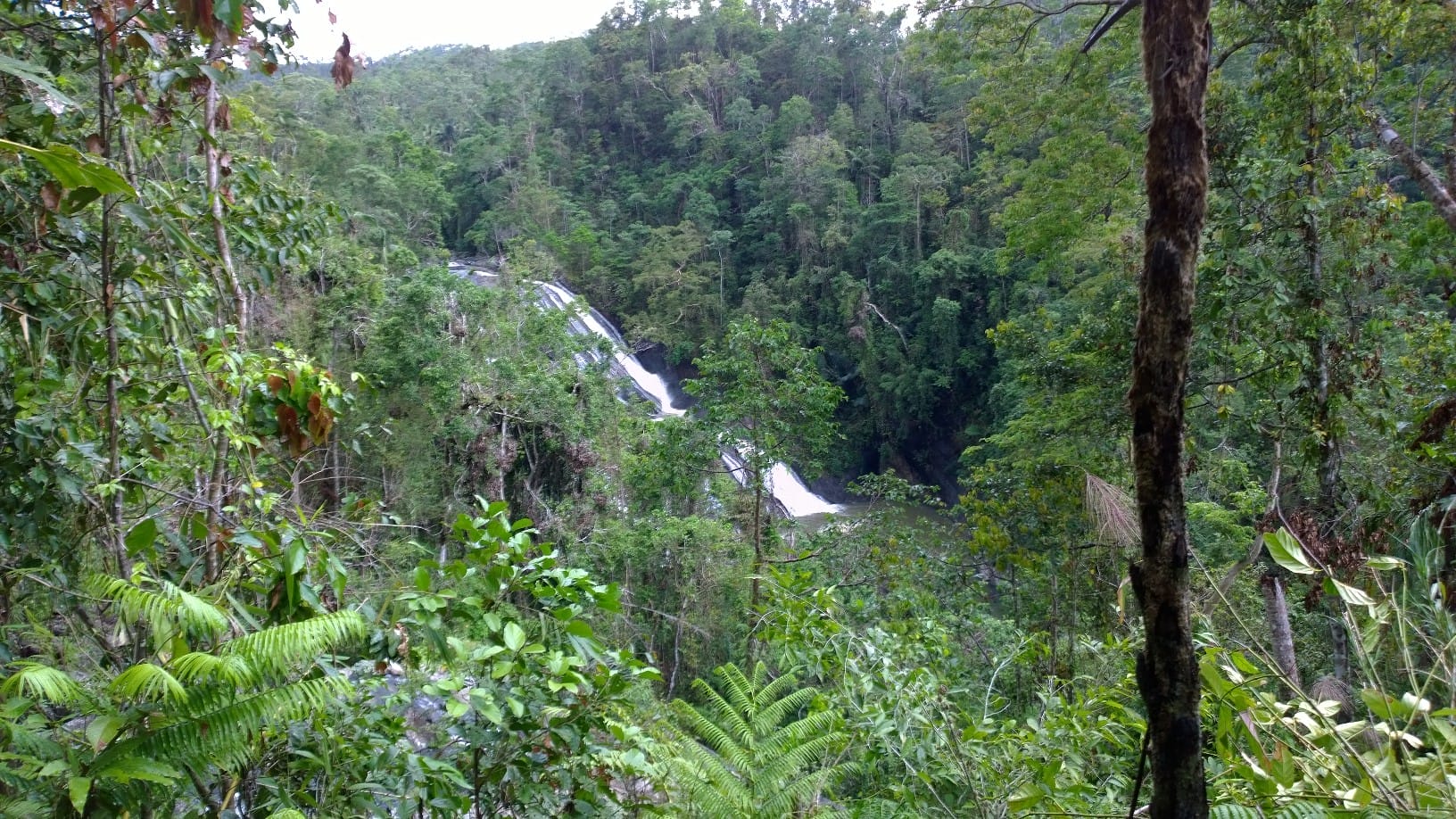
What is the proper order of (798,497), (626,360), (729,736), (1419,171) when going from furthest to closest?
(626,360) < (798,497) < (1419,171) < (729,736)

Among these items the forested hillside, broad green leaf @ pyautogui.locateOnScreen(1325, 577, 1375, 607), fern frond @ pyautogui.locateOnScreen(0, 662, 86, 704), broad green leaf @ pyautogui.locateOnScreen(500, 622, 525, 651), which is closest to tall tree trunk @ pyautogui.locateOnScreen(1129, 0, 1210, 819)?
the forested hillside

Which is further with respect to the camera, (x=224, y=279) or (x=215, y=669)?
(x=224, y=279)

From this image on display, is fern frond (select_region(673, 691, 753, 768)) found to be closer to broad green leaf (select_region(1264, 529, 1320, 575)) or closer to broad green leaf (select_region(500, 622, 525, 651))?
broad green leaf (select_region(500, 622, 525, 651))

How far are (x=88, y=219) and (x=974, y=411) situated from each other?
19.0m

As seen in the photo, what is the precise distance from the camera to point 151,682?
4.41 ft

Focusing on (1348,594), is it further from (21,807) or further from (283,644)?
(21,807)

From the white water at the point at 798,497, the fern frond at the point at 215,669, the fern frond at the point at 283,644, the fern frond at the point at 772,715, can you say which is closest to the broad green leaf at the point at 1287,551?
the fern frond at the point at 283,644

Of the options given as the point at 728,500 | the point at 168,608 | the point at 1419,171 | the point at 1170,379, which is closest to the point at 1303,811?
the point at 1170,379

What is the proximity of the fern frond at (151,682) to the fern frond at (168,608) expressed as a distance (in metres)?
0.10

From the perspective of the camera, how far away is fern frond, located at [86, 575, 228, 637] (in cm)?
142

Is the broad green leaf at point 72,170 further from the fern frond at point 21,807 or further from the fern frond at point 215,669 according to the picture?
the fern frond at point 21,807

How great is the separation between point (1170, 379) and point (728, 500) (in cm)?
999

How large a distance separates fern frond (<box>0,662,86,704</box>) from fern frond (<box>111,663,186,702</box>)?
8cm

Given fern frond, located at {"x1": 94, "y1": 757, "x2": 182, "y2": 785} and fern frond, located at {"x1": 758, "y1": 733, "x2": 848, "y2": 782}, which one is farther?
fern frond, located at {"x1": 758, "y1": 733, "x2": 848, "y2": 782}
